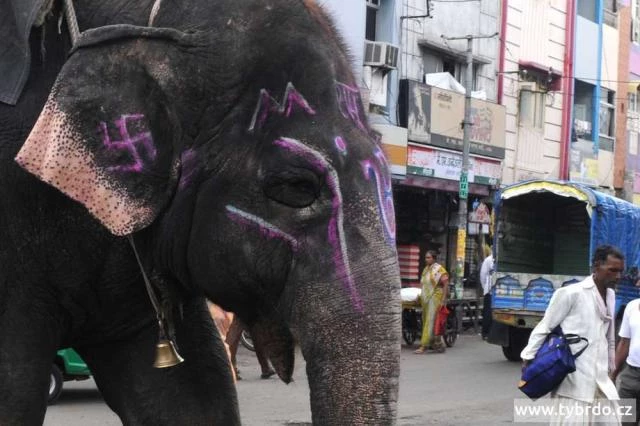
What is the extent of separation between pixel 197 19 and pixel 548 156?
24573 millimetres

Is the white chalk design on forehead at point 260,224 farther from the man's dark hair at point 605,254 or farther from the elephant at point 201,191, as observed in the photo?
the man's dark hair at point 605,254

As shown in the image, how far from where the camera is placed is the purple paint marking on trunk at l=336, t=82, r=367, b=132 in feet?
8.80

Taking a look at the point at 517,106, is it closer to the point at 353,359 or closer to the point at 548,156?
the point at 548,156

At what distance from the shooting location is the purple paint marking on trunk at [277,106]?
Answer: 2652 millimetres

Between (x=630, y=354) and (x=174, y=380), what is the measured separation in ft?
19.9

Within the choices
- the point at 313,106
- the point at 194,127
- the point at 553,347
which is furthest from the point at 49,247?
the point at 553,347

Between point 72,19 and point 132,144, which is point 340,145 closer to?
point 132,144

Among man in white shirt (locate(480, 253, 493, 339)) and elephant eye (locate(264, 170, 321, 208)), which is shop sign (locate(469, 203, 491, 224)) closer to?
man in white shirt (locate(480, 253, 493, 339))

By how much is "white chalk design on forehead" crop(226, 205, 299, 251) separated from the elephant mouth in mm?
201

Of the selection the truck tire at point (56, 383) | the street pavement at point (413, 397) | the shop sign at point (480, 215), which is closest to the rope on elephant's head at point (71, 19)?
the street pavement at point (413, 397)

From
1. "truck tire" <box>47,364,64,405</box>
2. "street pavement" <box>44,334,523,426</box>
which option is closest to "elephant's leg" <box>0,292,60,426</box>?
"street pavement" <box>44,334,523,426</box>

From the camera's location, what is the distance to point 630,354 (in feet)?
28.3

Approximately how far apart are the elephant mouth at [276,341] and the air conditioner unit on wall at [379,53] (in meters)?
17.2

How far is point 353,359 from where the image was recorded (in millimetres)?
2389
